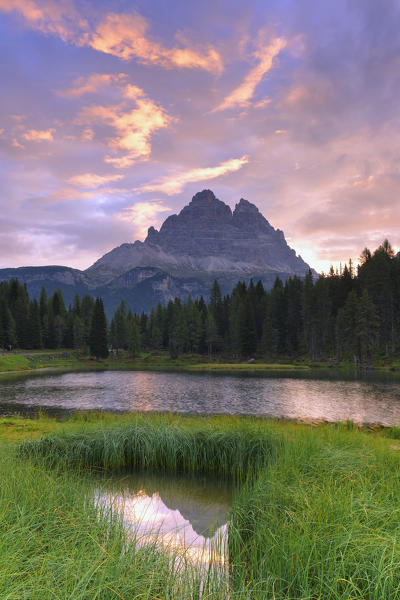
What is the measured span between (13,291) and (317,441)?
104474 millimetres

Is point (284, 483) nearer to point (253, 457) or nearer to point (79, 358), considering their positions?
point (253, 457)

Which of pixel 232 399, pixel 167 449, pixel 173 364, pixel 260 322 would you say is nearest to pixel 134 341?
pixel 173 364

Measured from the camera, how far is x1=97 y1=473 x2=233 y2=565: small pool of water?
7785mm

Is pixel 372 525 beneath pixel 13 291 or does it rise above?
beneath

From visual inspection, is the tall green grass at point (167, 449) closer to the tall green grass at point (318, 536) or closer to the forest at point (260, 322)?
the tall green grass at point (318, 536)

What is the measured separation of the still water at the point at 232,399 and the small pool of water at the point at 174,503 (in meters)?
14.4

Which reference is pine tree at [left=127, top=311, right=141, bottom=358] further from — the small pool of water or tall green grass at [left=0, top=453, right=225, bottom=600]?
tall green grass at [left=0, top=453, right=225, bottom=600]

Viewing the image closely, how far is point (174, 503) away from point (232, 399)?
24.9 meters

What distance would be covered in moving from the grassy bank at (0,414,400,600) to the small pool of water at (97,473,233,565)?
31.0 inches

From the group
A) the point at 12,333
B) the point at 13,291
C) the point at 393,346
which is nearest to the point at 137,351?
the point at 12,333

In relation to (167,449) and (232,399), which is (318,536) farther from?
(232,399)

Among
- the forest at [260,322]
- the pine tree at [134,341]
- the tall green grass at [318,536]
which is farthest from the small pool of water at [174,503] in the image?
the pine tree at [134,341]

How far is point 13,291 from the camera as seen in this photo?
326 ft

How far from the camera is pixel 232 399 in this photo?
3400 centimetres
